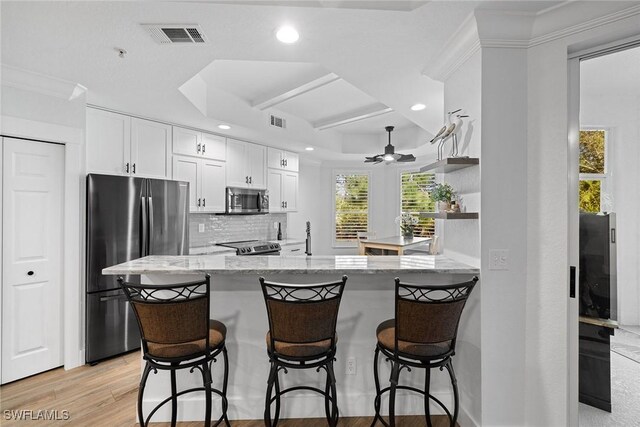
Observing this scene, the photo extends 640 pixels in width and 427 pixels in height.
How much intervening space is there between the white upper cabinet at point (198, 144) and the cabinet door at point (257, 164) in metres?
0.48

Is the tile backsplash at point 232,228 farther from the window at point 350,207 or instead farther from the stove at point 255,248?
the window at point 350,207

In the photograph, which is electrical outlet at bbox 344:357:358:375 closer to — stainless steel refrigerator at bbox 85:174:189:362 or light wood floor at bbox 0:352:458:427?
light wood floor at bbox 0:352:458:427

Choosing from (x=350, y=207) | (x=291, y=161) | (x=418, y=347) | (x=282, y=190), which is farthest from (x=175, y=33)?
(x=350, y=207)

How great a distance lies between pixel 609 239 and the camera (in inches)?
71.9

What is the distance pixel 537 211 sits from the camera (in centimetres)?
190

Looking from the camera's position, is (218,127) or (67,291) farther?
(218,127)

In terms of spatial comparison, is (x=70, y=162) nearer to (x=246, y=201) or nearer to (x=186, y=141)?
(x=186, y=141)

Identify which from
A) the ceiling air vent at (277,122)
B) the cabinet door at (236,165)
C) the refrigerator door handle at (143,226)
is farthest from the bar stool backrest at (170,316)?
the ceiling air vent at (277,122)

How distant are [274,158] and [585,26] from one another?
4.24 metres

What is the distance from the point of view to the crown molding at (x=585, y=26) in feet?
5.32

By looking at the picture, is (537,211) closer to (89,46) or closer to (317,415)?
(317,415)

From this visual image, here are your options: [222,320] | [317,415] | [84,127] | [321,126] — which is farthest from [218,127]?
[317,415]

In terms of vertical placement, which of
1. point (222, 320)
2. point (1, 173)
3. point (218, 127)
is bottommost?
point (222, 320)

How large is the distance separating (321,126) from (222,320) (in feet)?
12.8
